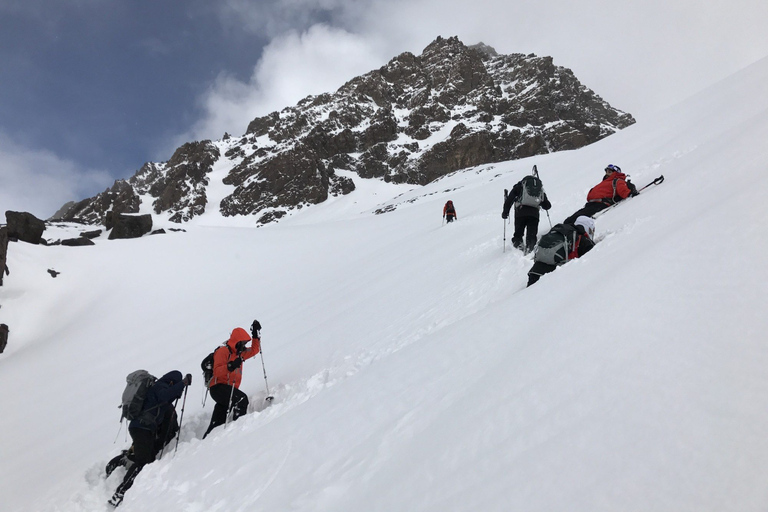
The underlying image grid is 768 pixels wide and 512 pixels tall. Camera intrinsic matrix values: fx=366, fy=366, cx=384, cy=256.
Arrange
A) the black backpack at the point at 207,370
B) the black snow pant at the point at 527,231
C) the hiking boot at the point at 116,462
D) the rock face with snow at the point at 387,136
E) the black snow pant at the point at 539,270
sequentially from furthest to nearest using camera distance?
the rock face with snow at the point at 387,136 → the black snow pant at the point at 527,231 → the black backpack at the point at 207,370 → the black snow pant at the point at 539,270 → the hiking boot at the point at 116,462

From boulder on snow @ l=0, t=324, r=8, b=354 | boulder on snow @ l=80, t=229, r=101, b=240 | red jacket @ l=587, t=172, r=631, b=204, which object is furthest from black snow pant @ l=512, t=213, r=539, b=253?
boulder on snow @ l=80, t=229, r=101, b=240

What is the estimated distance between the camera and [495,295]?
5.30m

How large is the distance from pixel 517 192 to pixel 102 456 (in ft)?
25.4

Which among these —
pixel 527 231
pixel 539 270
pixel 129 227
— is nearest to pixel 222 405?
pixel 539 270

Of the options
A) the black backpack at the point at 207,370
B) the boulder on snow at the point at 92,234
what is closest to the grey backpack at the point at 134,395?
the black backpack at the point at 207,370

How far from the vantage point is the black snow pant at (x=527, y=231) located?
21.6ft

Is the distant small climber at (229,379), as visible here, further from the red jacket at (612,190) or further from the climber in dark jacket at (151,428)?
the red jacket at (612,190)

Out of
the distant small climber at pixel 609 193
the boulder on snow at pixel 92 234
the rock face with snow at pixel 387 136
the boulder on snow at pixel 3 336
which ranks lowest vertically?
the distant small climber at pixel 609 193

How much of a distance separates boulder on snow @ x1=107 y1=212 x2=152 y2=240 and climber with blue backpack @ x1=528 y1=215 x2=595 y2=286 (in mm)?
31410

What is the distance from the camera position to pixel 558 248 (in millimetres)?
4754

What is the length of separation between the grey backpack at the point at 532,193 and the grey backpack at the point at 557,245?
1.81m

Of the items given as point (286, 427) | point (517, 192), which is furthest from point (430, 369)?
point (517, 192)

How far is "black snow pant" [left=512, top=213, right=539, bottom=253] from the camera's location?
6578 mm

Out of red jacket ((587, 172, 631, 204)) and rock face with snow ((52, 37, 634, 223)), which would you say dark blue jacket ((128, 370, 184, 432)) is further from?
rock face with snow ((52, 37, 634, 223))
